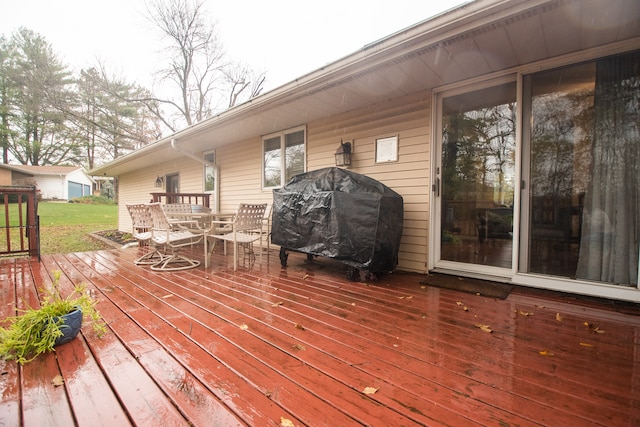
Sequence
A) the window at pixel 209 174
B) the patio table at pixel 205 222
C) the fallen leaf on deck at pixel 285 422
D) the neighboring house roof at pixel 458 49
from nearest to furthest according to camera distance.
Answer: the fallen leaf on deck at pixel 285 422 → the neighboring house roof at pixel 458 49 → the patio table at pixel 205 222 → the window at pixel 209 174

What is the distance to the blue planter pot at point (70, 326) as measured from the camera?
1714 millimetres

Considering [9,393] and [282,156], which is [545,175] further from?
[9,393]

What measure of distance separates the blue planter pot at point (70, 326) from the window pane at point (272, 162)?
4.06 metres

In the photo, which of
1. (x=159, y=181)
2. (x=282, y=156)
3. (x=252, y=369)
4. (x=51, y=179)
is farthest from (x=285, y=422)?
(x=51, y=179)

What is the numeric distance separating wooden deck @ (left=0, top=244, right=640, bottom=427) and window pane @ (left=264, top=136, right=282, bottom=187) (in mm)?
3225

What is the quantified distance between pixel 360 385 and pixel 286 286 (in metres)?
1.80

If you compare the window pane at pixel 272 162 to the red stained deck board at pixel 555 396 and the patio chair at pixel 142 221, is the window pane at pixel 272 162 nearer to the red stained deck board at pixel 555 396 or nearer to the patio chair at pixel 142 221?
the patio chair at pixel 142 221

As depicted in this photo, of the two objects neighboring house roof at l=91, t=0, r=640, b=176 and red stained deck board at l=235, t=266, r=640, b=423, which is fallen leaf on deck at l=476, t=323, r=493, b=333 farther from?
neighboring house roof at l=91, t=0, r=640, b=176

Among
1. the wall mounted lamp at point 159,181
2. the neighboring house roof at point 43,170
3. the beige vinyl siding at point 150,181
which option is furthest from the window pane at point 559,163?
the neighboring house roof at point 43,170

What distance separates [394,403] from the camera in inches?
48.3

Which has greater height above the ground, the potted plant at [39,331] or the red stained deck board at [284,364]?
the potted plant at [39,331]

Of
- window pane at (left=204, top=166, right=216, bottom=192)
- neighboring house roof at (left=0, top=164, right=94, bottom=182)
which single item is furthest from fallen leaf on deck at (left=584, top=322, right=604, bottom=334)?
neighboring house roof at (left=0, top=164, right=94, bottom=182)

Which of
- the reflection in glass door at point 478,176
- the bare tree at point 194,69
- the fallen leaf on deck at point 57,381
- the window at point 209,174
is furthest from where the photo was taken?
the bare tree at point 194,69

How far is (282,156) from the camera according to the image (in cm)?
552
